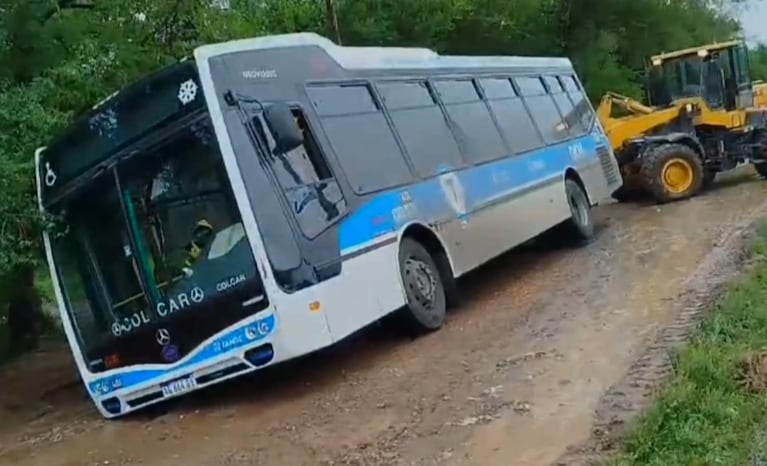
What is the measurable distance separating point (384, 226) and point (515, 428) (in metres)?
3.10

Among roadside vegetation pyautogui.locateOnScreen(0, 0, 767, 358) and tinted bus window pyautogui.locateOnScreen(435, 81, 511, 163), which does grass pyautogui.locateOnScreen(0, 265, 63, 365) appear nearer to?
roadside vegetation pyautogui.locateOnScreen(0, 0, 767, 358)

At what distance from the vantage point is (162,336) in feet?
27.5

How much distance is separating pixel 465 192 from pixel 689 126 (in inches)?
381

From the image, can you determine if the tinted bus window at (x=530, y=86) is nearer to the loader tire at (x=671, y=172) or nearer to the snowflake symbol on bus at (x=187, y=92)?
the loader tire at (x=671, y=172)

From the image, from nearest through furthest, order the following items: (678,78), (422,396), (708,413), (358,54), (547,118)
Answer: (708,413) < (422,396) < (358,54) < (547,118) < (678,78)

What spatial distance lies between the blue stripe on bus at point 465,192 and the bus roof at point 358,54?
1.25 metres

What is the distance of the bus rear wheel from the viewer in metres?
9.81

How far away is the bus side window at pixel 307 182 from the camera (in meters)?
8.45

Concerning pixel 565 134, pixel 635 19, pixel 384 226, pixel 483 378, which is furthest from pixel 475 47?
pixel 483 378

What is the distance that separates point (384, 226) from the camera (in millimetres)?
9555

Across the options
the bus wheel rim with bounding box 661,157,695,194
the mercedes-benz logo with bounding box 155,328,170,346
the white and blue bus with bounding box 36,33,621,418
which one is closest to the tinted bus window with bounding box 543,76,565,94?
the bus wheel rim with bounding box 661,157,695,194

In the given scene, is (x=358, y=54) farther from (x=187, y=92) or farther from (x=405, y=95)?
(x=187, y=92)

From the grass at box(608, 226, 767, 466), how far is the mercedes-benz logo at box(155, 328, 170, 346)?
3.67 m

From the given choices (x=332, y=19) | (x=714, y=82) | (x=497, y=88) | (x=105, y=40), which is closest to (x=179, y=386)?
(x=105, y=40)
